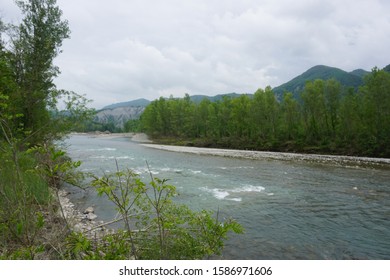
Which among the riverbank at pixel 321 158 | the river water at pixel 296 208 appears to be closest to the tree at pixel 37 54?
the river water at pixel 296 208

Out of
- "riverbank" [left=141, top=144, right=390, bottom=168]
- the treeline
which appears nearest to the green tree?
the treeline

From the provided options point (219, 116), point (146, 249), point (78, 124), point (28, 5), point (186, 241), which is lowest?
point (146, 249)

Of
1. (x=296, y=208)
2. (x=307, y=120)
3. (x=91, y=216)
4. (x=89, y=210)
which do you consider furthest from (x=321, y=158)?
(x=91, y=216)

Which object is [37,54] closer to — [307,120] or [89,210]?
[89,210]

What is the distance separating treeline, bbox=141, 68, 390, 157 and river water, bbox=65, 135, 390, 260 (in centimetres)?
1936

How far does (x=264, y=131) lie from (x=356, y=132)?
2041 cm

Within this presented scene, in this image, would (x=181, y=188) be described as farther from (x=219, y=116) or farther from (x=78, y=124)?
(x=219, y=116)

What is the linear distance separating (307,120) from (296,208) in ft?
145

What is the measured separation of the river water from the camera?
9188mm

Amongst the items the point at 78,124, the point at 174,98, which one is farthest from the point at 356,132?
the point at 174,98

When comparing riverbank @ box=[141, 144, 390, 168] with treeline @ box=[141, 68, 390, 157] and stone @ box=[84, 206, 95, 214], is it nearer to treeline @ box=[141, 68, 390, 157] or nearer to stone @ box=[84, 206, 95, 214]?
treeline @ box=[141, 68, 390, 157]

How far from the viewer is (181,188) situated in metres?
18.1

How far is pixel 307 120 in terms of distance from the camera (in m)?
53.4

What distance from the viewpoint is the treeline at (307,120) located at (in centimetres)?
3916
